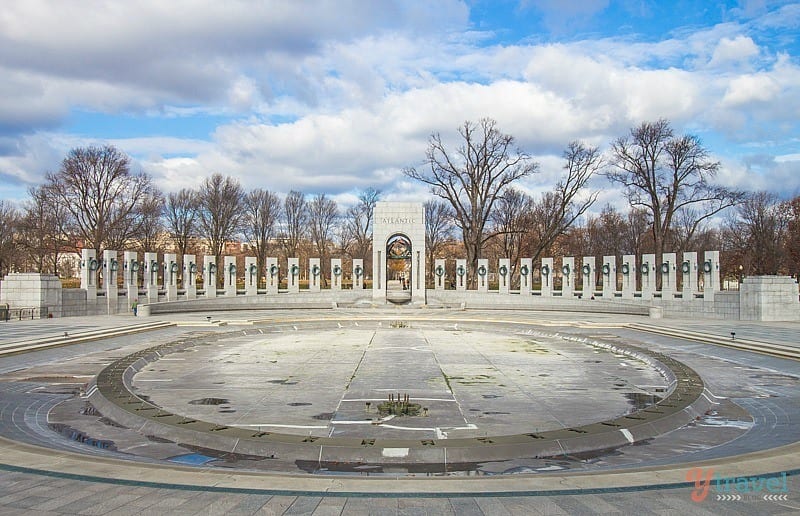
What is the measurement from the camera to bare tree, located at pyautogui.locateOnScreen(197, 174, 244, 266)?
209 ft

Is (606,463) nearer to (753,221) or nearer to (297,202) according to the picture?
(753,221)

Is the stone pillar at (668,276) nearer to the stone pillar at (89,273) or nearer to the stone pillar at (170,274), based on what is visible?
the stone pillar at (170,274)

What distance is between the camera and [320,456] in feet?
29.2

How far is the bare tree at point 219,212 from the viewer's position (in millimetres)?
63562

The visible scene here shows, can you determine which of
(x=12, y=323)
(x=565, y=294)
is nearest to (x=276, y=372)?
(x=12, y=323)

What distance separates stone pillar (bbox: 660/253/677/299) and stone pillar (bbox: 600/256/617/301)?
3748 millimetres

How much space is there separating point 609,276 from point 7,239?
2231 inches

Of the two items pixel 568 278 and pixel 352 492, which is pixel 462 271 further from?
pixel 352 492

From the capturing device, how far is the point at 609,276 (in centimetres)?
4288

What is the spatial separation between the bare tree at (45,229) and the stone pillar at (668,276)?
159ft

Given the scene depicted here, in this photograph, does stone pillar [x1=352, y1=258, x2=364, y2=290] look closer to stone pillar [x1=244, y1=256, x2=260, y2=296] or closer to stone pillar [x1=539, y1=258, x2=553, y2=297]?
stone pillar [x1=244, y1=256, x2=260, y2=296]

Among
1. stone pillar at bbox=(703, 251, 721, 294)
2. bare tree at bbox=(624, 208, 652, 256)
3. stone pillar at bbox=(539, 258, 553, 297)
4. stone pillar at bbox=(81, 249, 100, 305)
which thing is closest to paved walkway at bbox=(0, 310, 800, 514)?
stone pillar at bbox=(703, 251, 721, 294)

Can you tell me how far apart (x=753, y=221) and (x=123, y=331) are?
61601 mm

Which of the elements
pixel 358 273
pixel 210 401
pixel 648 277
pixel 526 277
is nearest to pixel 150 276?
pixel 358 273
